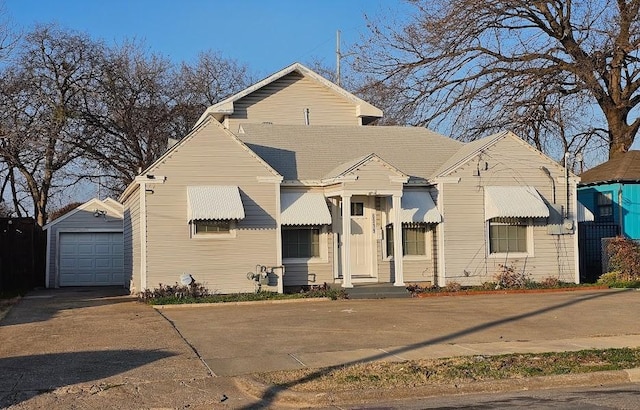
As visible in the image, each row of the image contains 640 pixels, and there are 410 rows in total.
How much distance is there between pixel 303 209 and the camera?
72.7 ft

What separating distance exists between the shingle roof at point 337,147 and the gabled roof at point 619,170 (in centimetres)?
558

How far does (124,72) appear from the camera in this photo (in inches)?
1485

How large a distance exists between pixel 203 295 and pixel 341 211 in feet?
15.4

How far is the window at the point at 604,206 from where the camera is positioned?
26.9 meters

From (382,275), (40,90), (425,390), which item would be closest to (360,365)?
(425,390)

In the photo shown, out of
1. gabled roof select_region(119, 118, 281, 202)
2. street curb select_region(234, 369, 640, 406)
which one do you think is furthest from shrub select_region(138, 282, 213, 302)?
street curb select_region(234, 369, 640, 406)

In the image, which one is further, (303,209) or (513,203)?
(513,203)

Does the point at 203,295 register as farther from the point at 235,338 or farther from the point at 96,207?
the point at 96,207

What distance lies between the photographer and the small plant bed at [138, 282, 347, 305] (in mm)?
20219

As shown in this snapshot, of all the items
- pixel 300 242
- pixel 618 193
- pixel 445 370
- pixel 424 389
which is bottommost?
pixel 424 389

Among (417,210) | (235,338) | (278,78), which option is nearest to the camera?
(235,338)

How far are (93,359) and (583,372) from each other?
7.10m

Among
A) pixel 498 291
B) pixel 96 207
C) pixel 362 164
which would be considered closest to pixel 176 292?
pixel 362 164

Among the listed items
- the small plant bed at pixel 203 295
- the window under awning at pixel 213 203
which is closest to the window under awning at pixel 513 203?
the small plant bed at pixel 203 295
